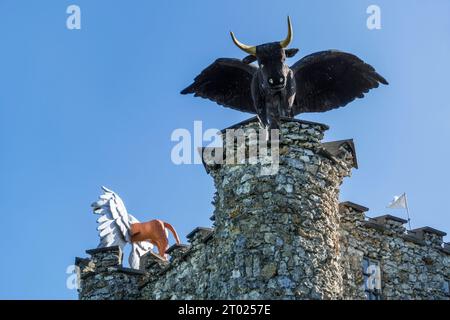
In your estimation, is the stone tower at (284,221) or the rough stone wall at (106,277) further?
the rough stone wall at (106,277)

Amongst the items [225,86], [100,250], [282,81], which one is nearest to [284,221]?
[282,81]

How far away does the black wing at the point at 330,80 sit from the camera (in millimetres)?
27047

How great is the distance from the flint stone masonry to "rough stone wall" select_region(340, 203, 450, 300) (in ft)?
0.08

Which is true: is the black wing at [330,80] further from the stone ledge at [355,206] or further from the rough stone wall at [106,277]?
the rough stone wall at [106,277]

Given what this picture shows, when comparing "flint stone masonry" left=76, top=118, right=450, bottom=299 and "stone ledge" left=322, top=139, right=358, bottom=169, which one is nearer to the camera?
"flint stone masonry" left=76, top=118, right=450, bottom=299

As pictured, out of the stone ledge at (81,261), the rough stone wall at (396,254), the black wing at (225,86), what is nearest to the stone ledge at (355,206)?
the rough stone wall at (396,254)

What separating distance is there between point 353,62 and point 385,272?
436 centimetres

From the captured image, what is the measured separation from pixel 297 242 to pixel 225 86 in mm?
5733

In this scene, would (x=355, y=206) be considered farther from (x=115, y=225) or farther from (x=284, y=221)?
(x=115, y=225)

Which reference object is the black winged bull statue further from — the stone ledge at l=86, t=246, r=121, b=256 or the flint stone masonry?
the stone ledge at l=86, t=246, r=121, b=256

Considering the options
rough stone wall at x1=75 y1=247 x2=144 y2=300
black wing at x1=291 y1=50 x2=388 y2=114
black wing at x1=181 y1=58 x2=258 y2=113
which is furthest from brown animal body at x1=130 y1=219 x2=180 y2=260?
black wing at x1=291 y1=50 x2=388 y2=114

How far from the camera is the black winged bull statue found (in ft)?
84.6

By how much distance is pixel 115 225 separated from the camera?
3153cm

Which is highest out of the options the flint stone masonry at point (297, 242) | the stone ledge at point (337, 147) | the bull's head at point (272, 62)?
the bull's head at point (272, 62)
